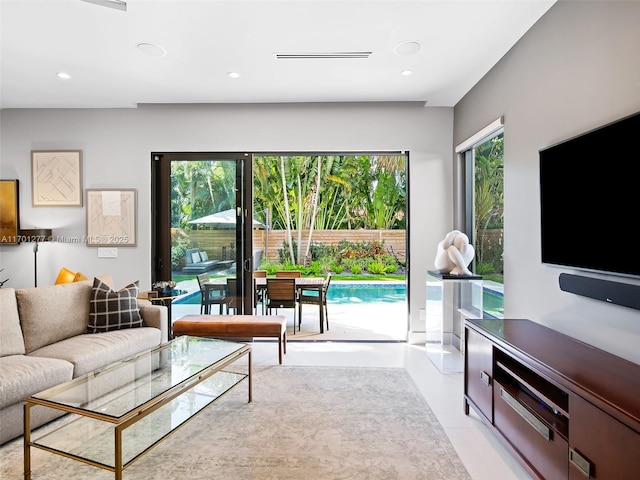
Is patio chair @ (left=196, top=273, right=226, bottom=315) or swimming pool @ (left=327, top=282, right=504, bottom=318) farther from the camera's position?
swimming pool @ (left=327, top=282, right=504, bottom=318)

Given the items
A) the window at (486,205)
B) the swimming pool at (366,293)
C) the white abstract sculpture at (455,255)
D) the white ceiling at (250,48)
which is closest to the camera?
the white ceiling at (250,48)

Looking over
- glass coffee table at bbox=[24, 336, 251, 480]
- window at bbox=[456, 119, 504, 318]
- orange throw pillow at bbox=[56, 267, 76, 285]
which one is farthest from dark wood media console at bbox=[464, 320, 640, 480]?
orange throw pillow at bbox=[56, 267, 76, 285]

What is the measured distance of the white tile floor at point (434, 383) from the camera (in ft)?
6.60

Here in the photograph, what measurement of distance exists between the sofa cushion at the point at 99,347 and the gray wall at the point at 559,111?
121 inches

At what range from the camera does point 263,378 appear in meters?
3.21

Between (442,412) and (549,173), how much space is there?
179cm

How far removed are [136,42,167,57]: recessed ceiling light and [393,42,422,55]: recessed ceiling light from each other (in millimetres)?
1935

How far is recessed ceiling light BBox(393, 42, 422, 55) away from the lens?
9.46 feet

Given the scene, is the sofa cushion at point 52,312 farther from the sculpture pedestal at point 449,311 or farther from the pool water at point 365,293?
the pool water at point 365,293

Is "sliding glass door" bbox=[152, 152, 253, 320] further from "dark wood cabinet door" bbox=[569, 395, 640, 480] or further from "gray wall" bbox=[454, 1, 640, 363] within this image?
"dark wood cabinet door" bbox=[569, 395, 640, 480]


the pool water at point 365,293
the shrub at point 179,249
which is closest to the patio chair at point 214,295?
the shrub at point 179,249

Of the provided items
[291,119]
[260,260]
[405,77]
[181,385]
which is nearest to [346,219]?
[260,260]

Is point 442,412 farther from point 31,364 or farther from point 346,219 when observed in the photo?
point 346,219

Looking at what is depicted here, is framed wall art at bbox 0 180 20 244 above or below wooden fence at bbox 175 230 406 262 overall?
above
